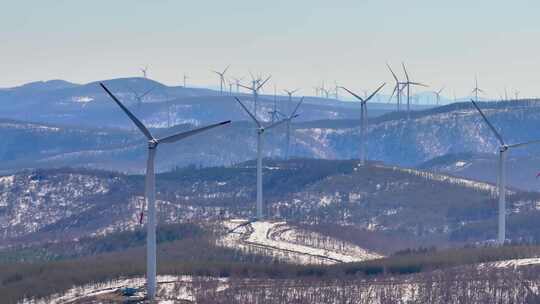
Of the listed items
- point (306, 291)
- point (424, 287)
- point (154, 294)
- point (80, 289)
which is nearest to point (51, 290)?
point (80, 289)

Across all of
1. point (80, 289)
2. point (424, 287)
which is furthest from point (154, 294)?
point (424, 287)

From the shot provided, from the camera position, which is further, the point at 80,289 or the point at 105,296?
the point at 80,289

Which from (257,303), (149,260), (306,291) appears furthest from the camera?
(306,291)

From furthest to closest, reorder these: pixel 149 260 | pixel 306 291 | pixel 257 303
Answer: pixel 306 291
pixel 257 303
pixel 149 260

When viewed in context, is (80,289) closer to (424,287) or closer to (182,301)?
(182,301)

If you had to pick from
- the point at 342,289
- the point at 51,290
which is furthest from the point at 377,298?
the point at 51,290

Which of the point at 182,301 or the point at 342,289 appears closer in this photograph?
the point at 182,301

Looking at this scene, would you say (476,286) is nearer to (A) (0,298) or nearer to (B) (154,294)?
(B) (154,294)
